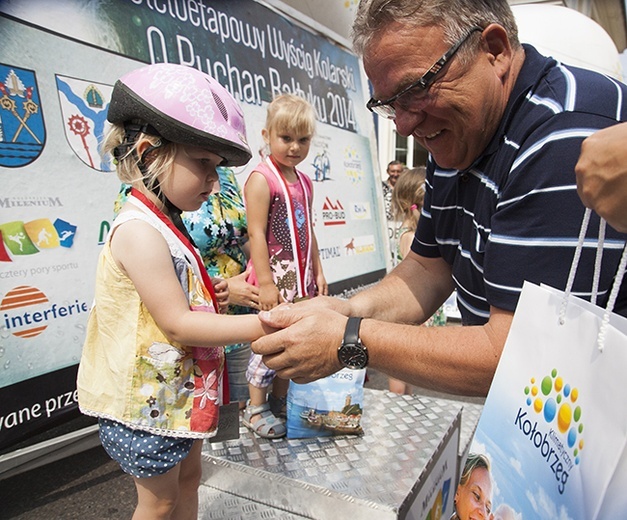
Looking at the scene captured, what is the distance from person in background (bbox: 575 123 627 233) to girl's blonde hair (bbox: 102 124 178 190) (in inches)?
45.7

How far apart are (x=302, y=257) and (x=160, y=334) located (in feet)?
4.61

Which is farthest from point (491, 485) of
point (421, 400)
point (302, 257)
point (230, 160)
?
point (302, 257)

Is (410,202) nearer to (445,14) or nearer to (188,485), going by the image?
(445,14)

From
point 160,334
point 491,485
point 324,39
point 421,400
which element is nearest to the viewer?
point 491,485

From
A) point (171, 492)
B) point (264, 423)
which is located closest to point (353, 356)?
point (171, 492)

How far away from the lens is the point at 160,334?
149 centimetres

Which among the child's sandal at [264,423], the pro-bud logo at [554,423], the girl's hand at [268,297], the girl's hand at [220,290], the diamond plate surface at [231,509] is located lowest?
the diamond plate surface at [231,509]

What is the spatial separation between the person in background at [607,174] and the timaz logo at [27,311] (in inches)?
90.9

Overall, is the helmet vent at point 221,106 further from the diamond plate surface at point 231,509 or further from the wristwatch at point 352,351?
the diamond plate surface at point 231,509

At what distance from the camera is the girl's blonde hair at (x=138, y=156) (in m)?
1.50

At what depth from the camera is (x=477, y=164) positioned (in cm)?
144

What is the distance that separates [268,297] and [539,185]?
1718mm

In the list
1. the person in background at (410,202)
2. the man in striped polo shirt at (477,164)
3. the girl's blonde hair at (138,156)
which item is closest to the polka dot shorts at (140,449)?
the man in striped polo shirt at (477,164)

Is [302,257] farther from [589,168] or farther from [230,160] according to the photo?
[589,168]
